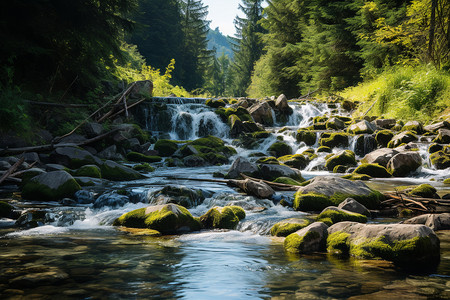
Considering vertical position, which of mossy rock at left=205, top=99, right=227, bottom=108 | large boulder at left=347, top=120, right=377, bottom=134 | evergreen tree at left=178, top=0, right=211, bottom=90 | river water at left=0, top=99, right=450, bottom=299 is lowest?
river water at left=0, top=99, right=450, bottom=299

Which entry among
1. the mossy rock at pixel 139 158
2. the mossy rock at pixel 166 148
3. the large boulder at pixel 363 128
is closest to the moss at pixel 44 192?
the mossy rock at pixel 139 158

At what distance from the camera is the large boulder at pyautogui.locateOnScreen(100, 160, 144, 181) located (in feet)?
36.3

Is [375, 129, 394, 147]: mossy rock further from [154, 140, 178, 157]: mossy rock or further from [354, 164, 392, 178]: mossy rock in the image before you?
[154, 140, 178, 157]: mossy rock

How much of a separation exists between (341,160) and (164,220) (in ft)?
29.7

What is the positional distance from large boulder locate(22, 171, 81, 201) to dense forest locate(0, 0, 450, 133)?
134 centimetres

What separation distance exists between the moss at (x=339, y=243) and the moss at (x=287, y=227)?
0.79 meters

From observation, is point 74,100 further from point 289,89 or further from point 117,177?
point 289,89

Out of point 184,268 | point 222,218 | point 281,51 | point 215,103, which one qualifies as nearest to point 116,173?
point 222,218

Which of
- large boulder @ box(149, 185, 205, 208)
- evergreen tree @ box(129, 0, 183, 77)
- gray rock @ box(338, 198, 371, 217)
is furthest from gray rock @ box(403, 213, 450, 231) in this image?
evergreen tree @ box(129, 0, 183, 77)

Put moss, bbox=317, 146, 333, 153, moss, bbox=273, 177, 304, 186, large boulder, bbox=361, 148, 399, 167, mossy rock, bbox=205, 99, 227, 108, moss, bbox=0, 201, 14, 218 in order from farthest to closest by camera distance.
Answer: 1. mossy rock, bbox=205, 99, 227, 108
2. moss, bbox=317, 146, 333, 153
3. large boulder, bbox=361, 148, 399, 167
4. moss, bbox=273, 177, 304, 186
5. moss, bbox=0, 201, 14, 218

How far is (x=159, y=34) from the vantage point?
48438 millimetres

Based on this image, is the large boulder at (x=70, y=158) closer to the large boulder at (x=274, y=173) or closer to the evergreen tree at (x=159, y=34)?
the large boulder at (x=274, y=173)

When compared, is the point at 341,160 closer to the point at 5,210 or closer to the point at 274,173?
the point at 274,173

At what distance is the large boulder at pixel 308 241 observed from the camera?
15.3ft
